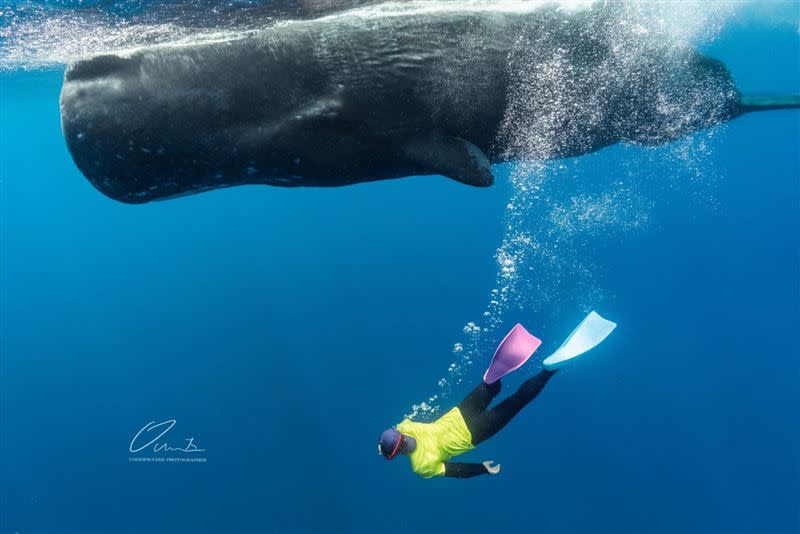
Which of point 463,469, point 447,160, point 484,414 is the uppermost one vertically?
point 447,160

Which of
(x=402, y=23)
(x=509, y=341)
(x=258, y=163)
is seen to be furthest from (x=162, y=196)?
(x=509, y=341)

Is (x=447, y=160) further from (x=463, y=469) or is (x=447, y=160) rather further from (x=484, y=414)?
(x=463, y=469)

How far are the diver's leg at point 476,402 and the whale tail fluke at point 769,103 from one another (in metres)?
6.27

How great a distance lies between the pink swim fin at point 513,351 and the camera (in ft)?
32.3

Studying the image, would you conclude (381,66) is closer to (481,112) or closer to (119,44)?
(481,112)

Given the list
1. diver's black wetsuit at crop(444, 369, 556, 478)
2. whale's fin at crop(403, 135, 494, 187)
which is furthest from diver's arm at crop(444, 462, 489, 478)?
whale's fin at crop(403, 135, 494, 187)

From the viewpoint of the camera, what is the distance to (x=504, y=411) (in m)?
10.1

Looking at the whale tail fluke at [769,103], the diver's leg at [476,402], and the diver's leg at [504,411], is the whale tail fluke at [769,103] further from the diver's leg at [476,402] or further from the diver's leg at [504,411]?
the diver's leg at [476,402]

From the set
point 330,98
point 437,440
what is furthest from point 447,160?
point 437,440

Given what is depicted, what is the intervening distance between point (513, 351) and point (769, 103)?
5533 millimetres

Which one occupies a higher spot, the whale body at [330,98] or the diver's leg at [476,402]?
the whale body at [330,98]

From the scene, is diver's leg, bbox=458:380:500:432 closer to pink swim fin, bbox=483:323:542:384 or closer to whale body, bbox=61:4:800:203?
pink swim fin, bbox=483:323:542:384

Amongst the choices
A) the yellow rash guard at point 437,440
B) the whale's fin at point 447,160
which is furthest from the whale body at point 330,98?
the yellow rash guard at point 437,440

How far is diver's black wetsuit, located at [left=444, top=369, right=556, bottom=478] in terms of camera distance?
32.3 ft
